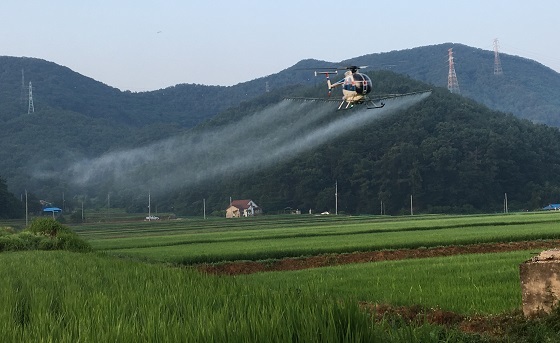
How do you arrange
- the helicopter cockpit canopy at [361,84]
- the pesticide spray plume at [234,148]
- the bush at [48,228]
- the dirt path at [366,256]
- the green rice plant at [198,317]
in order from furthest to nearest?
the pesticide spray plume at [234,148]
the bush at [48,228]
the helicopter cockpit canopy at [361,84]
the dirt path at [366,256]
the green rice plant at [198,317]

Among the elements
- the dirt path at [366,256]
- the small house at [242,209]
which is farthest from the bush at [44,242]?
the small house at [242,209]

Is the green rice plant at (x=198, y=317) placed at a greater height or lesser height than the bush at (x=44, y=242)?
greater

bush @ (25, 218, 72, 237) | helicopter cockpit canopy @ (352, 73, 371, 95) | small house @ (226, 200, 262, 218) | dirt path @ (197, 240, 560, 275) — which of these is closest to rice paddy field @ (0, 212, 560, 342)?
dirt path @ (197, 240, 560, 275)

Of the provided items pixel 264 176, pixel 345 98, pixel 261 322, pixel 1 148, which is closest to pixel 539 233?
pixel 345 98

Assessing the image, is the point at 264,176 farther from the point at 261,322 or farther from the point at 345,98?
the point at 261,322

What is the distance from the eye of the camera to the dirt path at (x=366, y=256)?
20781 mm

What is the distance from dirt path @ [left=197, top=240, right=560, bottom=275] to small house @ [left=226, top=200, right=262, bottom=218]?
75.3 meters

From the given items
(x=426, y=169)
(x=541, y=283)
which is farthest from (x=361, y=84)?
(x=426, y=169)

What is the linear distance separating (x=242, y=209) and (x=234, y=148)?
2337 centimetres

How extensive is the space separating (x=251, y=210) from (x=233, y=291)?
9317cm

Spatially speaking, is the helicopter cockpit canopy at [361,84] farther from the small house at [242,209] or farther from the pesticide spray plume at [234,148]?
the pesticide spray plume at [234,148]

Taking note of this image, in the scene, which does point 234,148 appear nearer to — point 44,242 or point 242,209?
point 242,209

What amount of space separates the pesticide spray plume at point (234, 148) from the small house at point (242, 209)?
10787mm

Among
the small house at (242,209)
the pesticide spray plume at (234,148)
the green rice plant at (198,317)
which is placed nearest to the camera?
the green rice plant at (198,317)
